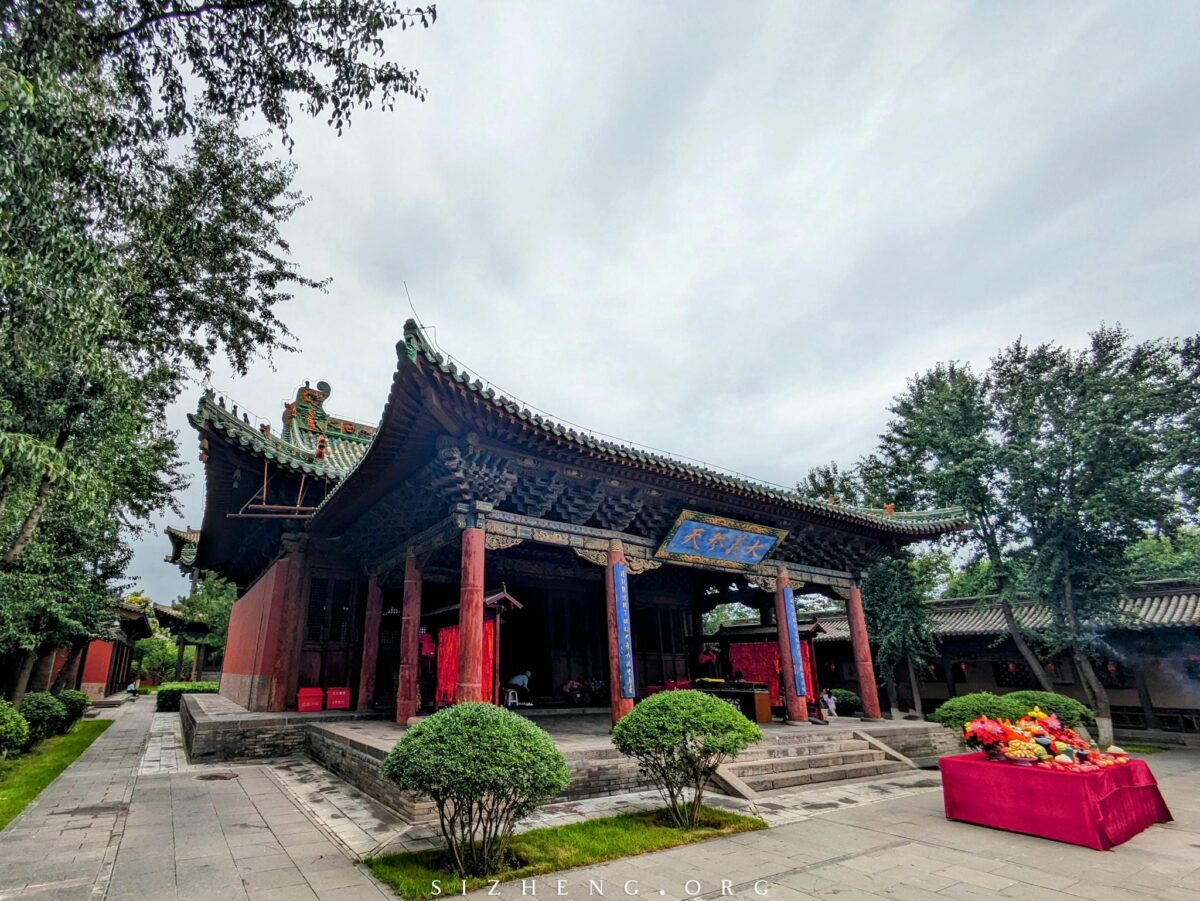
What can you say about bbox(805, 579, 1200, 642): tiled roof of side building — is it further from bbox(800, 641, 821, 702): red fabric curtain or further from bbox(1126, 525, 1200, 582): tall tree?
bbox(800, 641, 821, 702): red fabric curtain

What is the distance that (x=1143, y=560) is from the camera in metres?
14.1

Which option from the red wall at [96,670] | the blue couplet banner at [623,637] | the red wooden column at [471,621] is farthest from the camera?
the red wall at [96,670]

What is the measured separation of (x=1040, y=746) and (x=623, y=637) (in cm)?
508

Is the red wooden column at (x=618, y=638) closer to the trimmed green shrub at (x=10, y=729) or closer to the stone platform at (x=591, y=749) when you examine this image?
the stone platform at (x=591, y=749)

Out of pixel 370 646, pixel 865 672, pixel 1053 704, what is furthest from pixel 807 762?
pixel 370 646

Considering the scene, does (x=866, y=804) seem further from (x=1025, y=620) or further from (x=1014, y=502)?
(x=1025, y=620)

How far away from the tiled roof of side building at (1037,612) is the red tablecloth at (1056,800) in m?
11.1

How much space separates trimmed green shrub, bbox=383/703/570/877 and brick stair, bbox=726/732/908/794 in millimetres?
4012

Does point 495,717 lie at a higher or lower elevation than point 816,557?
lower

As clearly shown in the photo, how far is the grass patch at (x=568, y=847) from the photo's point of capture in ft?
14.1

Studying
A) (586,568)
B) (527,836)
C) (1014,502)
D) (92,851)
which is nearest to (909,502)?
(1014,502)

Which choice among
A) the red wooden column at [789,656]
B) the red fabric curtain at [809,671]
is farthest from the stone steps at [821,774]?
the red fabric curtain at [809,671]

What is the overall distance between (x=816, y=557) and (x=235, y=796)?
35.5 feet

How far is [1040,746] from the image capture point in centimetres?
591
